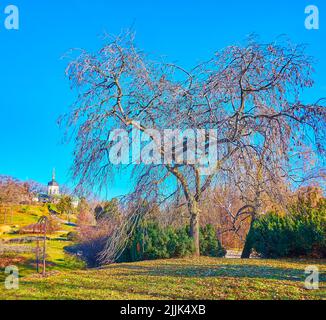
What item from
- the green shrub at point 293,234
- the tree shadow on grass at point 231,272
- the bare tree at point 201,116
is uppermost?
the bare tree at point 201,116

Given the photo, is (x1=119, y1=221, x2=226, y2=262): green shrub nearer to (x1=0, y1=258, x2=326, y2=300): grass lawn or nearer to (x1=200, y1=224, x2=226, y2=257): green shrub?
(x1=200, y1=224, x2=226, y2=257): green shrub

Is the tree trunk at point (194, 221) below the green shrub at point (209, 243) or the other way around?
the other way around

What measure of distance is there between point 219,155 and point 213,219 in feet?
16.5

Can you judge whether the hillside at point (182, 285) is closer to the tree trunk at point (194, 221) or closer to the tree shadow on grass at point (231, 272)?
the tree shadow on grass at point (231, 272)

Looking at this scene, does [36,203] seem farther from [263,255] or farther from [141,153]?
[141,153]

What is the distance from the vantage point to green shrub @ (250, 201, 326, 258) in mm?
11953

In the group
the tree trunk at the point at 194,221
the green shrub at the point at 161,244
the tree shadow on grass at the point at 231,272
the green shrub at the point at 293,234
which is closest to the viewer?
the tree shadow on grass at the point at 231,272

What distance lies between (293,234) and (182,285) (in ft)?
22.0

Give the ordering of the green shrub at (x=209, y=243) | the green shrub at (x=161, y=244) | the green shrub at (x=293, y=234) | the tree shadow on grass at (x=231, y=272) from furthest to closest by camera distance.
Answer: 1. the green shrub at (x=209, y=243)
2. the green shrub at (x=161, y=244)
3. the green shrub at (x=293, y=234)
4. the tree shadow on grass at (x=231, y=272)

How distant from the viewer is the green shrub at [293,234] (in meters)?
12.0

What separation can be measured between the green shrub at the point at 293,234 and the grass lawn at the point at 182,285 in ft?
11.7

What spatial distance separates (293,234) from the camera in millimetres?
12273

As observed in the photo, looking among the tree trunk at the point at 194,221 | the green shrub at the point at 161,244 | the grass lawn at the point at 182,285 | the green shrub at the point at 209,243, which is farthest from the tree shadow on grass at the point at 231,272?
the green shrub at the point at 209,243
